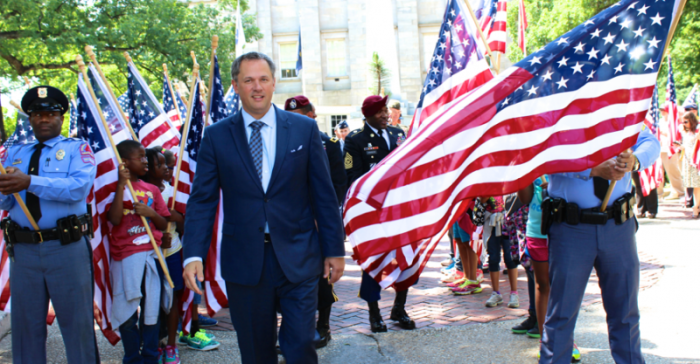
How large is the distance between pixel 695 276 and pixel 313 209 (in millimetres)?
5800

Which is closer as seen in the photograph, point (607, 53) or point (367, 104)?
point (607, 53)

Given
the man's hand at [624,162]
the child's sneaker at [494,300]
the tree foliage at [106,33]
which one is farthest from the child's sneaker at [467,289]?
the tree foliage at [106,33]

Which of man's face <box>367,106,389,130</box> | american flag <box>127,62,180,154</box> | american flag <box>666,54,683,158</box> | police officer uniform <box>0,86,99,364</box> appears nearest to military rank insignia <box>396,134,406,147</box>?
man's face <box>367,106,389,130</box>

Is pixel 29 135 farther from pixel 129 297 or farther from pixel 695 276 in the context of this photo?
pixel 695 276

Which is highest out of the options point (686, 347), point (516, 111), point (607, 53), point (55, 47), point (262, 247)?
point (55, 47)

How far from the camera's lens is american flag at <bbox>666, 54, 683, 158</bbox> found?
1259cm

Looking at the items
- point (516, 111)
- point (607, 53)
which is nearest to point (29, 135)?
point (516, 111)

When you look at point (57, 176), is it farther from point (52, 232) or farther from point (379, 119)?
point (379, 119)

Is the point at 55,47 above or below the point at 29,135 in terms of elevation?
above

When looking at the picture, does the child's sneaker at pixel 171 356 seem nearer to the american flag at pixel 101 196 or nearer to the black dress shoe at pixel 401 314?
the american flag at pixel 101 196

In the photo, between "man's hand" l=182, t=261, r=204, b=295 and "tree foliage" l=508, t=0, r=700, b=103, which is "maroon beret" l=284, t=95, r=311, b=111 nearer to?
"man's hand" l=182, t=261, r=204, b=295

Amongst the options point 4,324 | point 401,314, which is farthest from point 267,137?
point 4,324

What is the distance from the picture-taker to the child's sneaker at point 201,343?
5418mm

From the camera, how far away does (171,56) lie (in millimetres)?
15055
